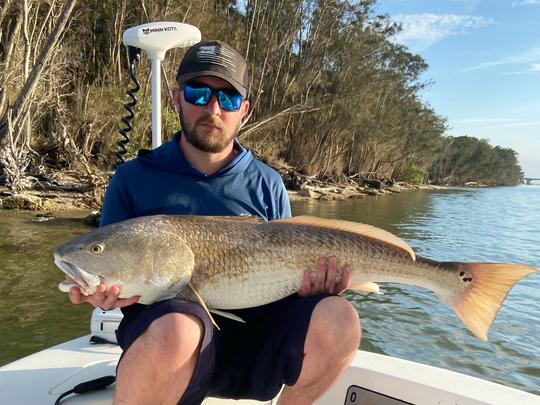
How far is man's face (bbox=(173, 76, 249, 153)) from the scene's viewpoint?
2803 mm

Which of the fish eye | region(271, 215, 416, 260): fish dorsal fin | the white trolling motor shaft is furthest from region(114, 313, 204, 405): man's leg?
the white trolling motor shaft

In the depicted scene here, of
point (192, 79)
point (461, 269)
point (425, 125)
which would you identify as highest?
point (425, 125)

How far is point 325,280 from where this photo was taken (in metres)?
2.45

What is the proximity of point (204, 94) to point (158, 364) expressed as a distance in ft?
5.02

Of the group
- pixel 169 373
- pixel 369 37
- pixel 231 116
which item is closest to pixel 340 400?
pixel 169 373

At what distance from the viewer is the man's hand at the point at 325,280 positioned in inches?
95.2

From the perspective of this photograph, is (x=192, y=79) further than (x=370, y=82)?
No

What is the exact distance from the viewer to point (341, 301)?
7.73 feet

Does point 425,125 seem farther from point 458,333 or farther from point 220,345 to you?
point 220,345

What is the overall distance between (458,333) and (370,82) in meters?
37.4

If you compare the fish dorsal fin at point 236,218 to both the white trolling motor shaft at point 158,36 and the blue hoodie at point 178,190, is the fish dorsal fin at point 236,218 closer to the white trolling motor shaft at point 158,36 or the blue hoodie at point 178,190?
the blue hoodie at point 178,190

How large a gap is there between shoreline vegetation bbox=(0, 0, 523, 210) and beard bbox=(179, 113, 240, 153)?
2.77 meters

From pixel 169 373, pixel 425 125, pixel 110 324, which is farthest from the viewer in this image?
pixel 425 125

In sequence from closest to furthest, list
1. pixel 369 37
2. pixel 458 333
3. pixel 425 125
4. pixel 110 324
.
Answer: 1. pixel 110 324
2. pixel 458 333
3. pixel 369 37
4. pixel 425 125
